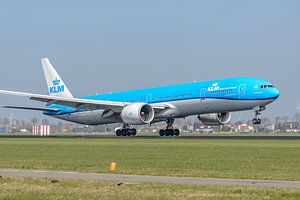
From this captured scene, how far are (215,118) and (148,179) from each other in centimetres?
5363

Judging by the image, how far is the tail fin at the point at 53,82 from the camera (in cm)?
8775

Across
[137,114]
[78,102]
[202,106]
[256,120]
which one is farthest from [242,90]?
[78,102]

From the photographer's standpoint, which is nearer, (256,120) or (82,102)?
(256,120)

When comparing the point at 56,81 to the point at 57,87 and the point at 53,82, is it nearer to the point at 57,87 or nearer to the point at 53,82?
the point at 53,82

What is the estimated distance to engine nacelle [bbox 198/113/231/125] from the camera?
77.1 m

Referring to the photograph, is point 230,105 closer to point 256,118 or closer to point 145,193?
point 256,118

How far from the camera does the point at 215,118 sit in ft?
254

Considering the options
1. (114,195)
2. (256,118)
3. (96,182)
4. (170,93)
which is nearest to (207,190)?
(114,195)

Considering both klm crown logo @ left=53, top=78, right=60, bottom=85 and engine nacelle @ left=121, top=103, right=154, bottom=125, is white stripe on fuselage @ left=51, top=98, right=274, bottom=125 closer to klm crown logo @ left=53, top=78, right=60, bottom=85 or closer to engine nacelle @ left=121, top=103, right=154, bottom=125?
engine nacelle @ left=121, top=103, right=154, bottom=125

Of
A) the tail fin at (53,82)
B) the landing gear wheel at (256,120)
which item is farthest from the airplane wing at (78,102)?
the landing gear wheel at (256,120)

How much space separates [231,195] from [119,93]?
60.9m

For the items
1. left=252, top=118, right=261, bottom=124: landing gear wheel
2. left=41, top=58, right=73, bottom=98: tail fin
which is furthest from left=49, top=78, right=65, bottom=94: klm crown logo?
left=252, top=118, right=261, bottom=124: landing gear wheel

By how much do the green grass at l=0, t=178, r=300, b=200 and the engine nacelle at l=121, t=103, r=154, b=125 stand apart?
159 feet

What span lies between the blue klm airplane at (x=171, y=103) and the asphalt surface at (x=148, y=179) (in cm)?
4087
